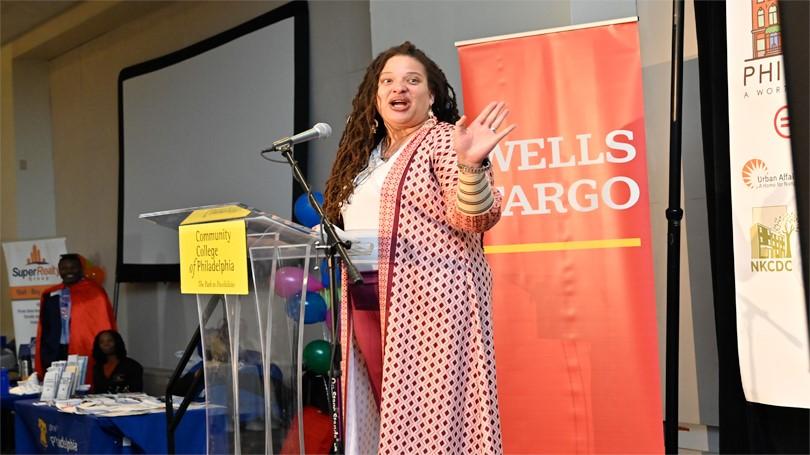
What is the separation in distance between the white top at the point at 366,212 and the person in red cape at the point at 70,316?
5087mm

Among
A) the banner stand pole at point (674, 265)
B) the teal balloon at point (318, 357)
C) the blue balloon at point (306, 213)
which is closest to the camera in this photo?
the banner stand pole at point (674, 265)

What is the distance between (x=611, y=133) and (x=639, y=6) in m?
0.91

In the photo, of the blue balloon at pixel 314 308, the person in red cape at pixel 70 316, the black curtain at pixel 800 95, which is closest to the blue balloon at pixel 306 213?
the blue balloon at pixel 314 308

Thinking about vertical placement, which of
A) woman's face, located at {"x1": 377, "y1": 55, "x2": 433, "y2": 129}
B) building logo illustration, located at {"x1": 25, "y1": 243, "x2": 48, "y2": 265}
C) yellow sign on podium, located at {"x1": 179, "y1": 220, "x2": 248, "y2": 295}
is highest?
woman's face, located at {"x1": 377, "y1": 55, "x2": 433, "y2": 129}

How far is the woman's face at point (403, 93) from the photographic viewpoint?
6.87 feet

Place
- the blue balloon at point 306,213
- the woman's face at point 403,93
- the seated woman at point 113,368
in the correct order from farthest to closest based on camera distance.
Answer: the seated woman at point 113,368, the blue balloon at point 306,213, the woman's face at point 403,93

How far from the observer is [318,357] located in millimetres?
4137

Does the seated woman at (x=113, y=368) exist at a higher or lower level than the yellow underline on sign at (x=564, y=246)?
lower

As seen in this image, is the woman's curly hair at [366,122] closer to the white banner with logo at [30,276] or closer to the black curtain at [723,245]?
the black curtain at [723,245]

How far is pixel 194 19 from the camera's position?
6.61 metres

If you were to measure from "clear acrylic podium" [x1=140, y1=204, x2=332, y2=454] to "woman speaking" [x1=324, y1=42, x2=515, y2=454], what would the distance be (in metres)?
0.12

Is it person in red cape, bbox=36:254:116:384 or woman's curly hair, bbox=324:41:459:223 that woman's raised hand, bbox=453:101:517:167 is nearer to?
woman's curly hair, bbox=324:41:459:223

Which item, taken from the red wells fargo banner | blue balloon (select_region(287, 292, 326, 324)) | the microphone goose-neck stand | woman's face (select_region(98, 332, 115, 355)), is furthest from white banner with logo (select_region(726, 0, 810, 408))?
woman's face (select_region(98, 332, 115, 355))

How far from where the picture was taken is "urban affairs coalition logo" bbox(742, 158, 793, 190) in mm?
2584
